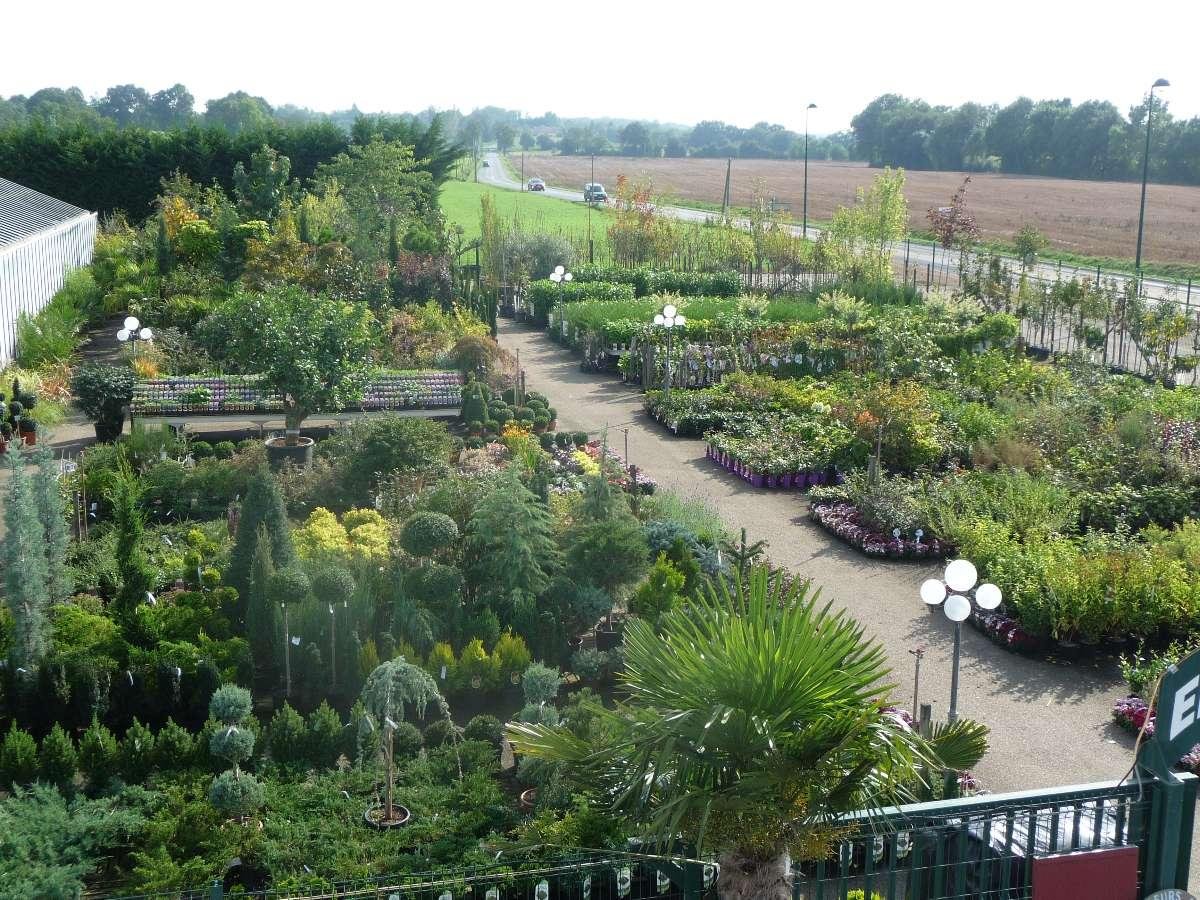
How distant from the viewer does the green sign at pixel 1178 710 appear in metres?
4.59

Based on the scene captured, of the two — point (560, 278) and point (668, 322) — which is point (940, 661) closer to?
point (668, 322)

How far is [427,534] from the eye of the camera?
11539mm

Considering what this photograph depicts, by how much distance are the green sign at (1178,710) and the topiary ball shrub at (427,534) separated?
7.64 meters

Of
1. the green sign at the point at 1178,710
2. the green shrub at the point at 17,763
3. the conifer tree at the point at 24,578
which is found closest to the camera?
the green sign at the point at 1178,710

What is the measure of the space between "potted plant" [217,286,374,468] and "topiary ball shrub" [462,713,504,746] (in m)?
7.15

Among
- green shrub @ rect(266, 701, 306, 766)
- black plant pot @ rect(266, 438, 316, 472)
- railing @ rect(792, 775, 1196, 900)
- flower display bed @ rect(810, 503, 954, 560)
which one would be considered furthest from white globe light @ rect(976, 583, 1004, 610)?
black plant pot @ rect(266, 438, 316, 472)

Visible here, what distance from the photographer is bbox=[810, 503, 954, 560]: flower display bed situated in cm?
1433

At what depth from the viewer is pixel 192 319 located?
23141mm

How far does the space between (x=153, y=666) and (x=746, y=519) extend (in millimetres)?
7882

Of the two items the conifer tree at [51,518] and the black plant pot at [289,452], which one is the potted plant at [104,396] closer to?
the black plant pot at [289,452]

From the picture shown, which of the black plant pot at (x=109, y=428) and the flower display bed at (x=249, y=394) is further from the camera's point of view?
the flower display bed at (x=249, y=394)

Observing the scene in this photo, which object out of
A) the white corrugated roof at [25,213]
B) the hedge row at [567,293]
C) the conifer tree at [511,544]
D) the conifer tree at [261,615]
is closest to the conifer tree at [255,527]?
the conifer tree at [261,615]

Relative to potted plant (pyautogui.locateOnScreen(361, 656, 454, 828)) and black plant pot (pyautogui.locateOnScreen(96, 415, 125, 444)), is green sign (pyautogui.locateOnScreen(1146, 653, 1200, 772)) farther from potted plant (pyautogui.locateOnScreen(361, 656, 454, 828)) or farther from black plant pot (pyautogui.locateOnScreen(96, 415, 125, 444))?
black plant pot (pyautogui.locateOnScreen(96, 415, 125, 444))

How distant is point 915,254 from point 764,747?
42.7 m
